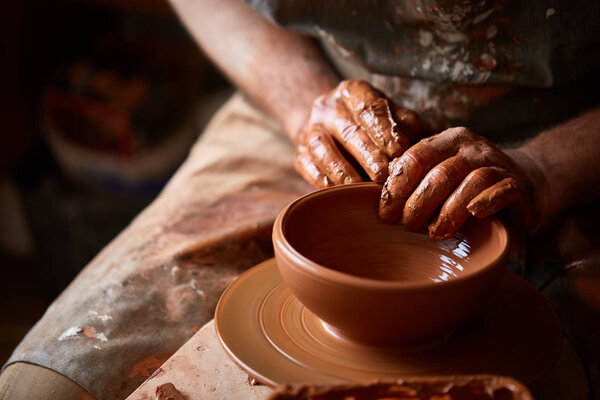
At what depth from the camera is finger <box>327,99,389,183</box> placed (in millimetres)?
1030

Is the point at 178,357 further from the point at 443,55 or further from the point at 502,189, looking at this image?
the point at 443,55

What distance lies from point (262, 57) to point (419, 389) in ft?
3.53

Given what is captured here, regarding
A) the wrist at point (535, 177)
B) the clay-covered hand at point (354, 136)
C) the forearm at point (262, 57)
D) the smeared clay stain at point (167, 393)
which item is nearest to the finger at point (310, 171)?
the clay-covered hand at point (354, 136)

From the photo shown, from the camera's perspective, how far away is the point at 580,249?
3.81 ft

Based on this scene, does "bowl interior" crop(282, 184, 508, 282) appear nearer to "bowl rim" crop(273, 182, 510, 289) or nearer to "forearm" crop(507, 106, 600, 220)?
"bowl rim" crop(273, 182, 510, 289)

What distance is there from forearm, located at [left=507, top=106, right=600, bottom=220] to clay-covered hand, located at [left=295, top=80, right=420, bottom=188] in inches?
9.9

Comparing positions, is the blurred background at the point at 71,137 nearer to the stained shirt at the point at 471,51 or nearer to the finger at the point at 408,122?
the stained shirt at the point at 471,51

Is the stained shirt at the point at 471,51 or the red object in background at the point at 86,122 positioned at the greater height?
the stained shirt at the point at 471,51

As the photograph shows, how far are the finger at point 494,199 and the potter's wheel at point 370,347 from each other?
15 centimetres

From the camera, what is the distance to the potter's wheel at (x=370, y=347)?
0.85 meters

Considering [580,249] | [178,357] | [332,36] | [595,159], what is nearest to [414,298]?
[178,357]

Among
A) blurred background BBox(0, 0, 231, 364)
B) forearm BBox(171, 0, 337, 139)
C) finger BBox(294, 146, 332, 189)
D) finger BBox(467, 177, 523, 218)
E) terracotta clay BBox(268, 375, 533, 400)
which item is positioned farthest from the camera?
blurred background BBox(0, 0, 231, 364)

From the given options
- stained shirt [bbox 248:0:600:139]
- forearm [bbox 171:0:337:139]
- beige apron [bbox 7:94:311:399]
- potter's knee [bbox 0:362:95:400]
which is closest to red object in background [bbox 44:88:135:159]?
forearm [bbox 171:0:337:139]

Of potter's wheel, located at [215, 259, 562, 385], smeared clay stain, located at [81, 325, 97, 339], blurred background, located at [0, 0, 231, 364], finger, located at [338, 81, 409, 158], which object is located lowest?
blurred background, located at [0, 0, 231, 364]
